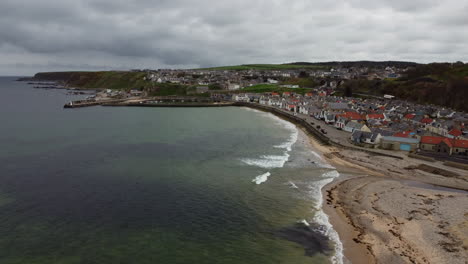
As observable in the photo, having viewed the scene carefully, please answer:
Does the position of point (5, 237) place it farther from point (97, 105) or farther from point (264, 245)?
point (97, 105)

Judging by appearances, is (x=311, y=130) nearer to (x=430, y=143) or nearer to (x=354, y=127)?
(x=354, y=127)

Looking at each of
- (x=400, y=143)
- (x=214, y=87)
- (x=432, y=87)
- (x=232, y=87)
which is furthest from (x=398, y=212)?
(x=232, y=87)

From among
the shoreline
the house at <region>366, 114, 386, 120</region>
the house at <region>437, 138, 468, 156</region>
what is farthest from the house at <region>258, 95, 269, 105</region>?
the shoreline

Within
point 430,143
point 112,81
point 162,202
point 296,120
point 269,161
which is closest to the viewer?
point 162,202

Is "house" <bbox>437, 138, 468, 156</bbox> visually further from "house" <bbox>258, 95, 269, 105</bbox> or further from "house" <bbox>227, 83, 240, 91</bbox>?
"house" <bbox>227, 83, 240, 91</bbox>

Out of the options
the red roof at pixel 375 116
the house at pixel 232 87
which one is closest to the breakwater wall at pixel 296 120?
the red roof at pixel 375 116

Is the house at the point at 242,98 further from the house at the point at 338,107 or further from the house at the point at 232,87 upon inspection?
the house at the point at 338,107
